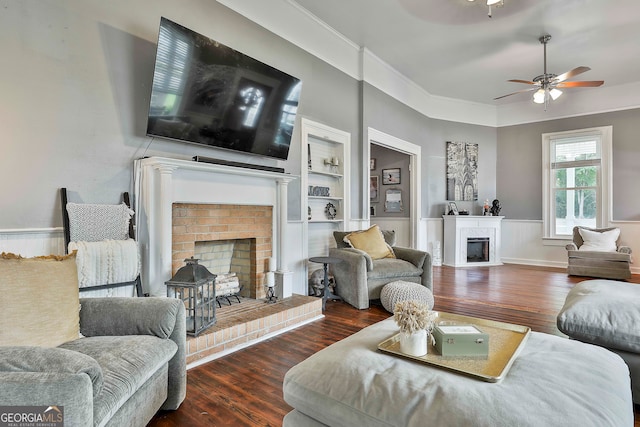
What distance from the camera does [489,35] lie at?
4.27m

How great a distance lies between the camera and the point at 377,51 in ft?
15.7

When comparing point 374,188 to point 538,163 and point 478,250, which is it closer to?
point 478,250

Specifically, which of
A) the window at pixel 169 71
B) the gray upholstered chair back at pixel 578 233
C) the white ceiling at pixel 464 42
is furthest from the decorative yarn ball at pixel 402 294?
the gray upholstered chair back at pixel 578 233

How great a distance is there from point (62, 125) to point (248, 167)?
52.6 inches

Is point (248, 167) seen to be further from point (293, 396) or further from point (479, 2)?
point (479, 2)

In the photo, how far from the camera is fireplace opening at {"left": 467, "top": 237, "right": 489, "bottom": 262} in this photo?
22.0ft

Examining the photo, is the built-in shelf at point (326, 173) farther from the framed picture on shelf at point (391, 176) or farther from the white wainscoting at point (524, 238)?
the framed picture on shelf at point (391, 176)

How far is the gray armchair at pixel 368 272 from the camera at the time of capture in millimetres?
3580

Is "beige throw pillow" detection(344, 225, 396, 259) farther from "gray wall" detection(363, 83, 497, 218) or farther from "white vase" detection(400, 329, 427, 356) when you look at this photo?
"white vase" detection(400, 329, 427, 356)

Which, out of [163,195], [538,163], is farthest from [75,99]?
[538,163]

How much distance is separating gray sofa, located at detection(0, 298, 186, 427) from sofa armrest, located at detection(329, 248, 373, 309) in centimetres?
213

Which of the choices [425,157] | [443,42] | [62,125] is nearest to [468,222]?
[425,157]

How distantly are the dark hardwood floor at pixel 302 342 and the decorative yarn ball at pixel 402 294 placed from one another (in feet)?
0.49

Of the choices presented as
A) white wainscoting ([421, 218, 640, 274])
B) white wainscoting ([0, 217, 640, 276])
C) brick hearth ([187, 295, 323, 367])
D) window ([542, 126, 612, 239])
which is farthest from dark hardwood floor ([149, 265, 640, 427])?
window ([542, 126, 612, 239])
